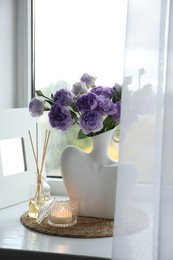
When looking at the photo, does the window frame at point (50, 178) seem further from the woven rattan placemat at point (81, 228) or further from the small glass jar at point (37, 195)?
the woven rattan placemat at point (81, 228)

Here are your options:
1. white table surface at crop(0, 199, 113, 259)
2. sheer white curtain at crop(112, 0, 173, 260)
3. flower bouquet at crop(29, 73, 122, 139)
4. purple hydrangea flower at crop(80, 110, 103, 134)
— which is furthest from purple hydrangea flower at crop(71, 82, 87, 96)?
white table surface at crop(0, 199, 113, 259)

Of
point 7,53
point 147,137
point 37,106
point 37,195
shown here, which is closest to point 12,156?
point 37,195

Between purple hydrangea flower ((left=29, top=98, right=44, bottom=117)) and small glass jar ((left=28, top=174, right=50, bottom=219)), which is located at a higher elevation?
purple hydrangea flower ((left=29, top=98, right=44, bottom=117))

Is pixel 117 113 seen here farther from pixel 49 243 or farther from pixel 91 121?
pixel 49 243

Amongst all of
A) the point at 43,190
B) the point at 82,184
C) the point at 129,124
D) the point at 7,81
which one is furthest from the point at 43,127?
the point at 129,124

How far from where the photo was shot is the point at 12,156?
1.59m

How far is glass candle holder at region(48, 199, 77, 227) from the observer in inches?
52.4

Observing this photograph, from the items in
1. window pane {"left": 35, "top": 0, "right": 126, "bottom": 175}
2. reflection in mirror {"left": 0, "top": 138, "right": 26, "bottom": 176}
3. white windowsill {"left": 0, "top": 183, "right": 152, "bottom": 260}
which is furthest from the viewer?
window pane {"left": 35, "top": 0, "right": 126, "bottom": 175}

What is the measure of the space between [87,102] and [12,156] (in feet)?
1.43

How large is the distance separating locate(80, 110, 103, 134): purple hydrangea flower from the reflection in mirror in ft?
1.27

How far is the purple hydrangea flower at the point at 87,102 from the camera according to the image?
1.28 meters

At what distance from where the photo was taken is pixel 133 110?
107cm

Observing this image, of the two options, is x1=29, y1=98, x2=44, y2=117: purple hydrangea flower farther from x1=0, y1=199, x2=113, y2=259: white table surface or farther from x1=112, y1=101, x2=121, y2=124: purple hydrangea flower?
x1=0, y1=199, x2=113, y2=259: white table surface

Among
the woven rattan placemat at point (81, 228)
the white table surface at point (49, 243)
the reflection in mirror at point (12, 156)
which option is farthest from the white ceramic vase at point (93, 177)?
the reflection in mirror at point (12, 156)
